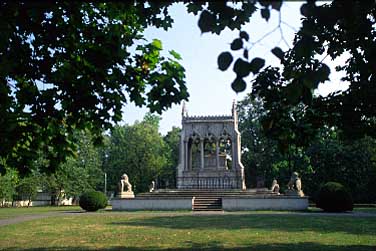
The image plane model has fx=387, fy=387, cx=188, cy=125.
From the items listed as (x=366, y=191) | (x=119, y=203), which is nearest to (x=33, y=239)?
(x=119, y=203)

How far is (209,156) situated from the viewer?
35656 millimetres

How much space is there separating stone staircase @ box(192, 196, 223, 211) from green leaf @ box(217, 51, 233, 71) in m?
23.3

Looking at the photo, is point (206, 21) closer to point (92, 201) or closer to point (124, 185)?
point (92, 201)

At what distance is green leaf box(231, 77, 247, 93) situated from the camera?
3.30 meters

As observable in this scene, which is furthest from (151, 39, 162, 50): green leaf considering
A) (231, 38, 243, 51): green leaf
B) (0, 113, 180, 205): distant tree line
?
(0, 113, 180, 205): distant tree line

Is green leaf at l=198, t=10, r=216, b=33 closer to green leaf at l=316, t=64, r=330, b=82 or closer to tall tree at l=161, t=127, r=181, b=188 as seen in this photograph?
green leaf at l=316, t=64, r=330, b=82

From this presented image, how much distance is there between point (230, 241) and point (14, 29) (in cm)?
743

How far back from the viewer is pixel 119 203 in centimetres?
2683

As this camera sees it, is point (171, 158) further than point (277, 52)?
Yes

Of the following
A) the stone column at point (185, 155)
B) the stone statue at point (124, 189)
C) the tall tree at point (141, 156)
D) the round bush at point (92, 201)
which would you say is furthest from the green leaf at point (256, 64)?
the tall tree at point (141, 156)

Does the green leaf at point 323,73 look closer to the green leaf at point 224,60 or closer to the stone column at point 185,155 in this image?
the green leaf at point 224,60

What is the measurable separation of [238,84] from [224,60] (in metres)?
0.24

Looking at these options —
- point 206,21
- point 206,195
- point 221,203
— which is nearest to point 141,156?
point 206,195

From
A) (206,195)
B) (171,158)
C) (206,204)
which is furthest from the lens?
(171,158)
